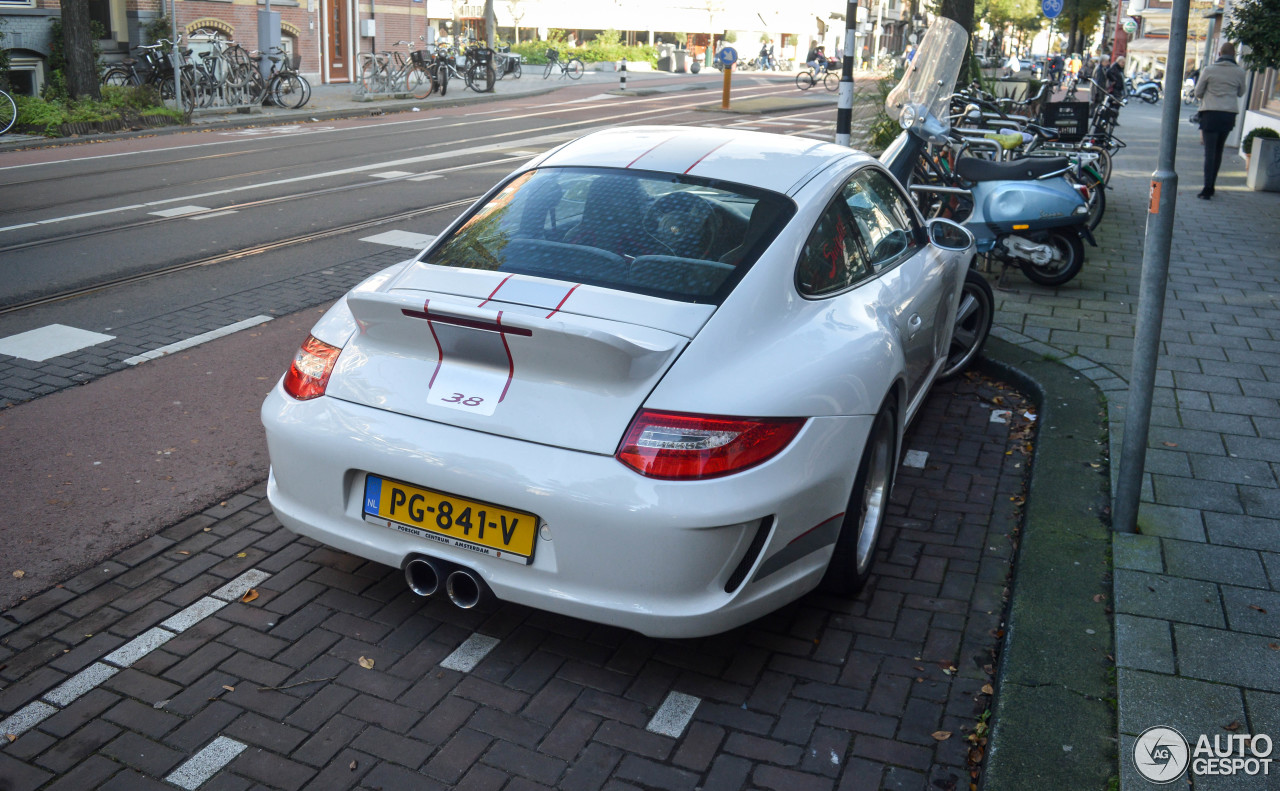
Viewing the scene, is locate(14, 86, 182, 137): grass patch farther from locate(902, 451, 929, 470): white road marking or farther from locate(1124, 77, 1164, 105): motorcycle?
locate(1124, 77, 1164, 105): motorcycle

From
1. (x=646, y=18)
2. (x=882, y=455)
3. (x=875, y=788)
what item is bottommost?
(x=875, y=788)

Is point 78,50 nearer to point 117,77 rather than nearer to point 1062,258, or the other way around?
point 117,77

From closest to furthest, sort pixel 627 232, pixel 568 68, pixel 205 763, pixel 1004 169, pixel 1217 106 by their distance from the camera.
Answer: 1. pixel 205 763
2. pixel 627 232
3. pixel 1004 169
4. pixel 1217 106
5. pixel 568 68

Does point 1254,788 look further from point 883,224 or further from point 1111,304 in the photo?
point 1111,304


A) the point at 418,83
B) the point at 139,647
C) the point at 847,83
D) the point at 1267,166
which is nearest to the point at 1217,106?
the point at 1267,166

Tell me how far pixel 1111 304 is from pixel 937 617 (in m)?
4.73

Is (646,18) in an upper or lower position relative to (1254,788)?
upper

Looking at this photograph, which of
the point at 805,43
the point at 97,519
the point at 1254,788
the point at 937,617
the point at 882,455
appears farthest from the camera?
the point at 805,43

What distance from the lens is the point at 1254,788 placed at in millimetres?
2707

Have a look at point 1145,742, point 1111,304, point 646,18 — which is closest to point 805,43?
point 646,18

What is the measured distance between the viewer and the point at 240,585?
3811mm

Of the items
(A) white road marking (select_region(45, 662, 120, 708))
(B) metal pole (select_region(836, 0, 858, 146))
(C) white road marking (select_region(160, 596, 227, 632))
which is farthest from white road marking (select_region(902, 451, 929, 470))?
(B) metal pole (select_region(836, 0, 858, 146))

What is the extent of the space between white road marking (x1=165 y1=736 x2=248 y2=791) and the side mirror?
3457mm

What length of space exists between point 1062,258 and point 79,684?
Result: 6.86 meters
